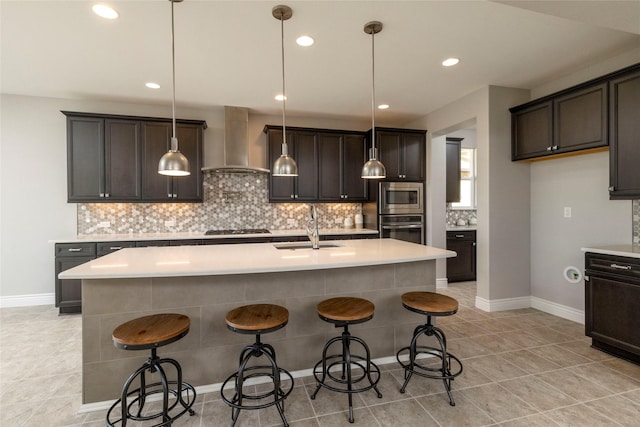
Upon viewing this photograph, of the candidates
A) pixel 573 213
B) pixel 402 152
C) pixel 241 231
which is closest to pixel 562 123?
pixel 573 213

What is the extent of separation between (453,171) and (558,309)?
279 centimetres

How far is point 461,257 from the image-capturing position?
5.24 m

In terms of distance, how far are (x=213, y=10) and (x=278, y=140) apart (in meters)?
2.39

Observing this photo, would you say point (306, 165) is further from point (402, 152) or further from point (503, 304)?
point (503, 304)

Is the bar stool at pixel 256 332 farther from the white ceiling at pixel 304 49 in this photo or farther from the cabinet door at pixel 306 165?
the cabinet door at pixel 306 165

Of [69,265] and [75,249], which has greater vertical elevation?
[75,249]

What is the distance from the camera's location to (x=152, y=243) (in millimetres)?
3902

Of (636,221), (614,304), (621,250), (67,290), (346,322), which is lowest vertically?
(67,290)

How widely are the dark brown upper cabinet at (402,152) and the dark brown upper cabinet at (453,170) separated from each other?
3.00 ft

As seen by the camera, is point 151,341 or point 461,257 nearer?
point 151,341

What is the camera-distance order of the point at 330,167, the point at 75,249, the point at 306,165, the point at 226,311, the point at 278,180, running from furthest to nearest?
the point at 330,167 < the point at 306,165 < the point at 278,180 < the point at 75,249 < the point at 226,311

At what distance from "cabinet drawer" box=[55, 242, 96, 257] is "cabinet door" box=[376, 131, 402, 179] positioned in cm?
410

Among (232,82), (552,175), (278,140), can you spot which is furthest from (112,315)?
(552,175)

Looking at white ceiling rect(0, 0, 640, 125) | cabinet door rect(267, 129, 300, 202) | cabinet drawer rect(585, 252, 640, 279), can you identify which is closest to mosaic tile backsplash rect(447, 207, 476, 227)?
white ceiling rect(0, 0, 640, 125)
